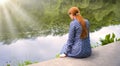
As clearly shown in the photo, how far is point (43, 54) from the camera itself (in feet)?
35.6

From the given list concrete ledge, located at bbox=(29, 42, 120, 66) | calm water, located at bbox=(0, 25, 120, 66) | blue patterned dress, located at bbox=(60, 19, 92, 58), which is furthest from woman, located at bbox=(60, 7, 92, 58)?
calm water, located at bbox=(0, 25, 120, 66)

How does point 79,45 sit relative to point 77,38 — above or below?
below

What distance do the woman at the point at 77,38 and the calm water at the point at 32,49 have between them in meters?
3.55

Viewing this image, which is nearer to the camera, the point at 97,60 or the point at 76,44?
the point at 97,60

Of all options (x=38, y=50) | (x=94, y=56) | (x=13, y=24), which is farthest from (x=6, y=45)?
(x=94, y=56)

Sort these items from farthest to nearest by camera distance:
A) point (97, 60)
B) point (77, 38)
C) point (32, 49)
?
1. point (32, 49)
2. point (77, 38)
3. point (97, 60)

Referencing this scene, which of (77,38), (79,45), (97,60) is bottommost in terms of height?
(97,60)

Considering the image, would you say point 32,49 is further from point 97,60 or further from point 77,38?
point 97,60

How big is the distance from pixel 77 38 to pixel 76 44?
10 centimetres

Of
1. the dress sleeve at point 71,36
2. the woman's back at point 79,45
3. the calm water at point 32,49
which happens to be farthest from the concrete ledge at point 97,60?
the calm water at point 32,49

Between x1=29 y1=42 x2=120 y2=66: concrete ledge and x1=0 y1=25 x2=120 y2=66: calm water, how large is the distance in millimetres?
3516

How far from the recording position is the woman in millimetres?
5742

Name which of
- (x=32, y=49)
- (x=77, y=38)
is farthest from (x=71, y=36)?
(x=32, y=49)

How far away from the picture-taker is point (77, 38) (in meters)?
5.83
